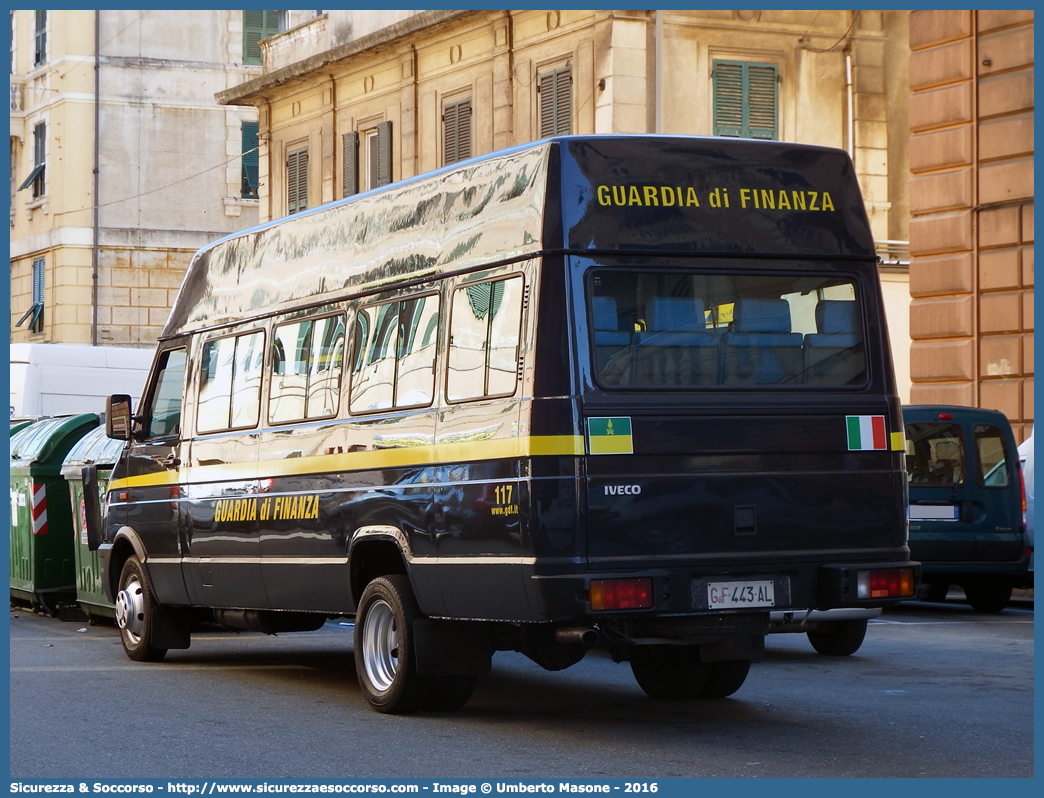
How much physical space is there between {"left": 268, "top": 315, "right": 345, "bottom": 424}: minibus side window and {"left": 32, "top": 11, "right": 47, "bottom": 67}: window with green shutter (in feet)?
106

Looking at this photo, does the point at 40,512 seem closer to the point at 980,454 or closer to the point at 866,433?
the point at 980,454

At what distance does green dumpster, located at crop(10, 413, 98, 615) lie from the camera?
16.1 metres

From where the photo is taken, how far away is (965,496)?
1567 cm

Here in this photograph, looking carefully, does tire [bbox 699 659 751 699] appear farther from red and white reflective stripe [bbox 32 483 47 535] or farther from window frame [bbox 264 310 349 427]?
red and white reflective stripe [bbox 32 483 47 535]

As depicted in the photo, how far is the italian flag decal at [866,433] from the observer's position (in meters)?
8.82

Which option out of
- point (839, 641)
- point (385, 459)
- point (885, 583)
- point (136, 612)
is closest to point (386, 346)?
point (385, 459)

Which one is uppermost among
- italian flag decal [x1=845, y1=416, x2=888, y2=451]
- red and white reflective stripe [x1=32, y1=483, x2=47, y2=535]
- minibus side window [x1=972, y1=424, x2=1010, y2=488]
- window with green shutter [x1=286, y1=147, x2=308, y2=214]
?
window with green shutter [x1=286, y1=147, x2=308, y2=214]

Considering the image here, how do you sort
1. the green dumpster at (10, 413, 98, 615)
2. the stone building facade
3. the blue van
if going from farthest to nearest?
the stone building facade
the green dumpster at (10, 413, 98, 615)
the blue van

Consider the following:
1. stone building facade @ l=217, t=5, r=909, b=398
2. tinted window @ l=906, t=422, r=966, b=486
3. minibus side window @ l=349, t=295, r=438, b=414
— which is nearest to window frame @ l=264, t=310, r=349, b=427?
minibus side window @ l=349, t=295, r=438, b=414

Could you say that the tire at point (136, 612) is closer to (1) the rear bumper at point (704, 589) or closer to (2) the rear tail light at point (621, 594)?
(1) the rear bumper at point (704, 589)

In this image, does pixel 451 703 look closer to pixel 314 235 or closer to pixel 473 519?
pixel 473 519

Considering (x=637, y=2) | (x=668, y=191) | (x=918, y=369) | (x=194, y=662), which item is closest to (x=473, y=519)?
(x=668, y=191)

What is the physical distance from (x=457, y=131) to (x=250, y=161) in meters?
12.3

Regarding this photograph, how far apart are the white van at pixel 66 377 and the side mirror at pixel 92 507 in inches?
386
